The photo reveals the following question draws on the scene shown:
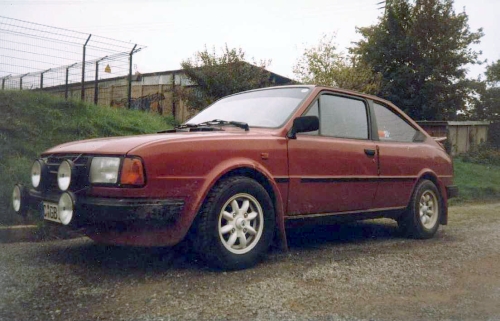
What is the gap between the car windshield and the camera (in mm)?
4598

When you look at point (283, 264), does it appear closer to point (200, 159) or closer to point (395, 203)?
point (200, 159)

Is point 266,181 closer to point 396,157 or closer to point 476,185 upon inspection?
point 396,157

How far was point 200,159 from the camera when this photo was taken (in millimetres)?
3707

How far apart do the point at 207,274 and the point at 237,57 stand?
9.93 m

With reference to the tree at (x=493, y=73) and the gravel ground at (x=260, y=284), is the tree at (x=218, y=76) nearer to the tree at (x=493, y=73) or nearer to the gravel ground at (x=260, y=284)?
the gravel ground at (x=260, y=284)

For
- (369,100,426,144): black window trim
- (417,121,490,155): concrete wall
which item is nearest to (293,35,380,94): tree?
(417,121,490,155): concrete wall

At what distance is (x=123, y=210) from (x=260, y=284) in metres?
1.09

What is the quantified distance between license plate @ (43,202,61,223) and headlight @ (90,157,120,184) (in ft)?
1.38

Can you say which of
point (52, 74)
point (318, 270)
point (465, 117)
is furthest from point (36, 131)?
point (465, 117)

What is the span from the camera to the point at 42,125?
27.3ft

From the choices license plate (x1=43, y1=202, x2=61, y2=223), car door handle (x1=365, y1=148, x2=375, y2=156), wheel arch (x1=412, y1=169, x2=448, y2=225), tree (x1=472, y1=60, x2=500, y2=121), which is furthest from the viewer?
tree (x1=472, y1=60, x2=500, y2=121)

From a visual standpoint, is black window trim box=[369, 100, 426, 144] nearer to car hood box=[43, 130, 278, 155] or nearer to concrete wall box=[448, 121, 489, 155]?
car hood box=[43, 130, 278, 155]

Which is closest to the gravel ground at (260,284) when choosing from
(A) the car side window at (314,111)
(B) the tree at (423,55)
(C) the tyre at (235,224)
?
(C) the tyre at (235,224)

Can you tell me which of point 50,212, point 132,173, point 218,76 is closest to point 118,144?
point 132,173
